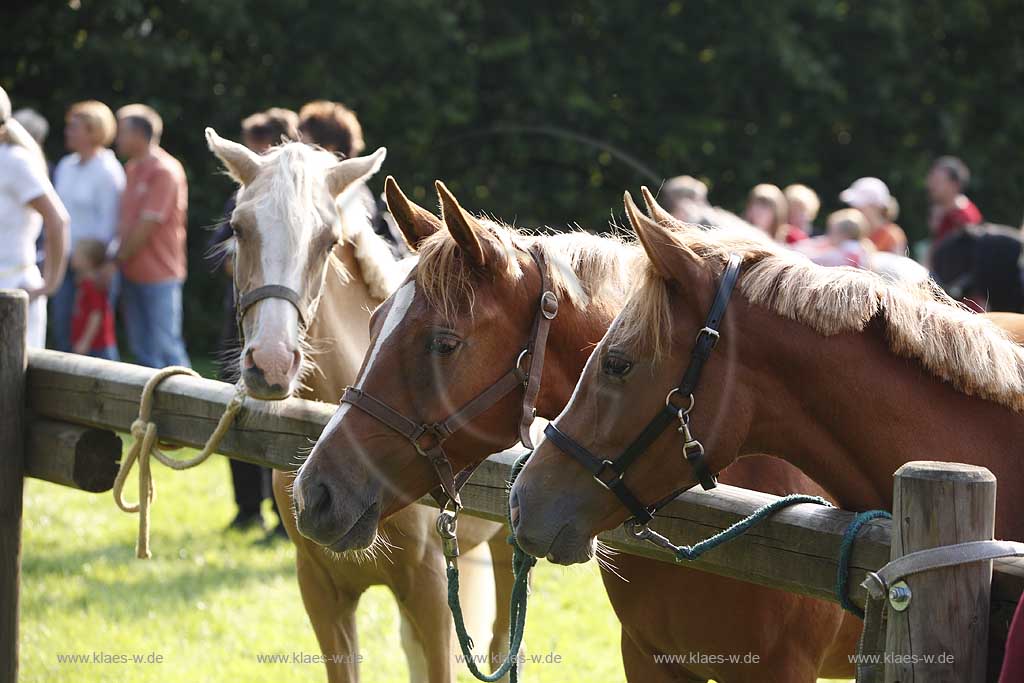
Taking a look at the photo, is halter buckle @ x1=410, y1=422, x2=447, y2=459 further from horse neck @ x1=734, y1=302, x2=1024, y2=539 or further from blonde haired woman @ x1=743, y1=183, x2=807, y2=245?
blonde haired woman @ x1=743, y1=183, x2=807, y2=245

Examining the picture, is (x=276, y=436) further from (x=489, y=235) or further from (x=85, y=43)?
(x=85, y=43)

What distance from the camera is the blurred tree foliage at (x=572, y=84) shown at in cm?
1476

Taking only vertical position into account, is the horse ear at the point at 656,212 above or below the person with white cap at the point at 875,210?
above

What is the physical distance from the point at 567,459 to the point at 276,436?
1.32 m

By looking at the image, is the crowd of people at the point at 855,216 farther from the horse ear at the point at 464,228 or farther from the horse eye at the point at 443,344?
the horse eye at the point at 443,344

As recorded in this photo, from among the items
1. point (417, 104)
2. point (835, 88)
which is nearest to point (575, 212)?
point (417, 104)

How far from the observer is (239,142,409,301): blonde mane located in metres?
3.58

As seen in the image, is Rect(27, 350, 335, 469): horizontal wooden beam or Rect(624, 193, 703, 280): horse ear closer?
Rect(624, 193, 703, 280): horse ear

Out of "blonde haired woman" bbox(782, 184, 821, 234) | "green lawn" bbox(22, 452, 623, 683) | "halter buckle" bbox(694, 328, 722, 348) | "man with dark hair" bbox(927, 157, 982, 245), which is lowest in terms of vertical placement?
"green lawn" bbox(22, 452, 623, 683)

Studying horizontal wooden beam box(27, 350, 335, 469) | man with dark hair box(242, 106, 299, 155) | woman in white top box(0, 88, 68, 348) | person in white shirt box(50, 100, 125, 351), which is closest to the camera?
horizontal wooden beam box(27, 350, 335, 469)

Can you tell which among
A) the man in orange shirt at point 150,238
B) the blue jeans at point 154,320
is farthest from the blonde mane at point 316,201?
the blue jeans at point 154,320

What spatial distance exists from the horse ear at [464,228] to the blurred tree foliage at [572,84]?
12.3 metres

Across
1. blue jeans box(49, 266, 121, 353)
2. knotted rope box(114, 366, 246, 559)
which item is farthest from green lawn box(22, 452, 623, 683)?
blue jeans box(49, 266, 121, 353)

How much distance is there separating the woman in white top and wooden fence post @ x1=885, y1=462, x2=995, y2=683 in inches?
175
